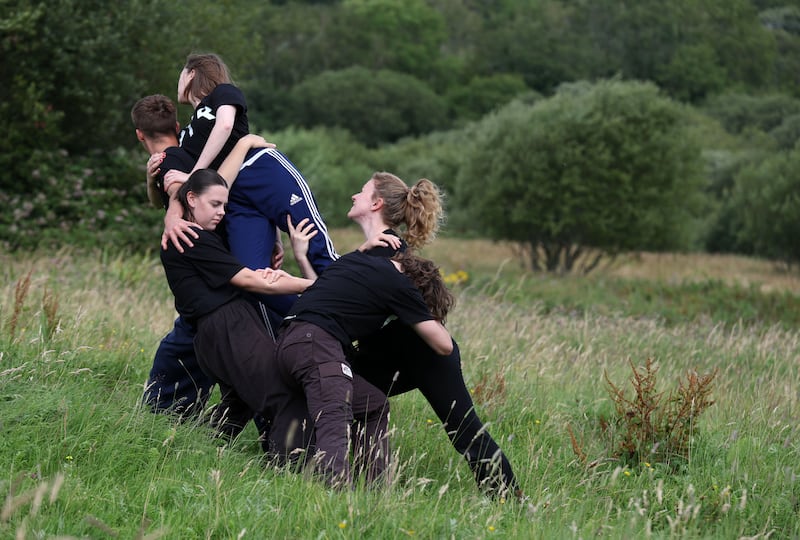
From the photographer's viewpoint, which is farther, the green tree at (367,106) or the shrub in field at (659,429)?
the green tree at (367,106)

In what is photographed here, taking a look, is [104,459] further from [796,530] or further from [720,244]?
[720,244]

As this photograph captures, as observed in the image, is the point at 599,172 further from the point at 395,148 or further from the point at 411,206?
the point at 395,148

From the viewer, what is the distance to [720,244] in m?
36.4

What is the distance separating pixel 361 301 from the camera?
4.39m

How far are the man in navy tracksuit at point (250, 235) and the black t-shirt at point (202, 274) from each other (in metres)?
0.25

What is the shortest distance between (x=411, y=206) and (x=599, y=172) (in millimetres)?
19603

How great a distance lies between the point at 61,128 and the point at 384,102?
174ft

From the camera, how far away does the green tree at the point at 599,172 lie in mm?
23688

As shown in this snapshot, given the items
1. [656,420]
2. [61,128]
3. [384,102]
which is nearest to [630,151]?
[61,128]

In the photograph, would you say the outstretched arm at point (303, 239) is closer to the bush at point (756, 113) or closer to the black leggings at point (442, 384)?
the black leggings at point (442, 384)

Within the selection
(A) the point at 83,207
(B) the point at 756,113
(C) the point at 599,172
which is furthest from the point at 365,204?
(B) the point at 756,113

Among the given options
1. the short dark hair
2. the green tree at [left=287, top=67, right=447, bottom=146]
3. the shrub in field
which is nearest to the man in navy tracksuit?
the short dark hair

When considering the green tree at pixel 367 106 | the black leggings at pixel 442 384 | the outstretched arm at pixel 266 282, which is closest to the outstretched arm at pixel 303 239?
the outstretched arm at pixel 266 282

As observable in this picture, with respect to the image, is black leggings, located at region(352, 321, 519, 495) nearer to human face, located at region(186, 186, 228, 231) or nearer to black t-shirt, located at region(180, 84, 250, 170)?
human face, located at region(186, 186, 228, 231)
